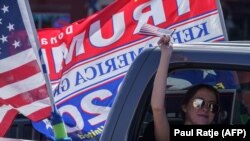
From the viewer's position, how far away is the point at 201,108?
303 centimetres

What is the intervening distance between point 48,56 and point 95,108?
70 centimetres

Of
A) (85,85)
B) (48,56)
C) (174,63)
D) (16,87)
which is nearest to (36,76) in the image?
(16,87)

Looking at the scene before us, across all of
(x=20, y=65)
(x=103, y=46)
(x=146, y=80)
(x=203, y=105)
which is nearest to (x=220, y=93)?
(x=203, y=105)

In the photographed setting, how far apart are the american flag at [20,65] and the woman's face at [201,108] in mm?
749

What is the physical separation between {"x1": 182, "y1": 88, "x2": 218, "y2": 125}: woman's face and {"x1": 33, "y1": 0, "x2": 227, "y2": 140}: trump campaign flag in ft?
4.43

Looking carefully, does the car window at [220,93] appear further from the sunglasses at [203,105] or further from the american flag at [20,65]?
the american flag at [20,65]

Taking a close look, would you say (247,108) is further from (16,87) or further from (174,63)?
(16,87)

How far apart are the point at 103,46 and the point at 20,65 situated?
1.24 metres

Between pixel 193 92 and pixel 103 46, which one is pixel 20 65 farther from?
pixel 103 46

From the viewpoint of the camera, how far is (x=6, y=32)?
3.53m

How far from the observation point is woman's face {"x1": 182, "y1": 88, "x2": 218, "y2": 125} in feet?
9.79

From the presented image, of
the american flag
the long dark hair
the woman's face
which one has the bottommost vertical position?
the woman's face

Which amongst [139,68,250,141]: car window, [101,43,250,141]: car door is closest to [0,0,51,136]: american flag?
[101,43,250,141]: car door

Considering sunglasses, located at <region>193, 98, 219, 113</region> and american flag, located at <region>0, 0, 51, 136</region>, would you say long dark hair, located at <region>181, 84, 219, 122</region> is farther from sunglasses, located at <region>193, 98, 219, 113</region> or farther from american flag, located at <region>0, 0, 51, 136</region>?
american flag, located at <region>0, 0, 51, 136</region>
